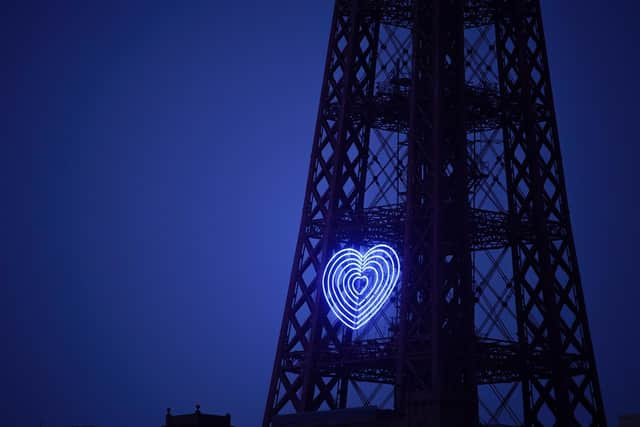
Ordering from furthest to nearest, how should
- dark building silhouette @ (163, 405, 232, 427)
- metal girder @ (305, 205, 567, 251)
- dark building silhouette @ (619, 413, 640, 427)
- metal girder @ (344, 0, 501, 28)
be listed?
metal girder @ (344, 0, 501, 28)
metal girder @ (305, 205, 567, 251)
dark building silhouette @ (163, 405, 232, 427)
dark building silhouette @ (619, 413, 640, 427)

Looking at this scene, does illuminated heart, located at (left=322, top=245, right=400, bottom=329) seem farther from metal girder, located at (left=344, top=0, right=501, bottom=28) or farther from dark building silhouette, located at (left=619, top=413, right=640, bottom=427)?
metal girder, located at (left=344, top=0, right=501, bottom=28)

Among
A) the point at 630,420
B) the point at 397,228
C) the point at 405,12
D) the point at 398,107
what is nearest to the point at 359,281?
the point at 397,228

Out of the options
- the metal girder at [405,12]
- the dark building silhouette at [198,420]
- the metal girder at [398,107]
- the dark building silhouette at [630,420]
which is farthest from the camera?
the metal girder at [405,12]

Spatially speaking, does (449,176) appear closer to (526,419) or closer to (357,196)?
(357,196)

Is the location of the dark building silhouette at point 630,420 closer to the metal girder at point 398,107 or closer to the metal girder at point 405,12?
the metal girder at point 398,107

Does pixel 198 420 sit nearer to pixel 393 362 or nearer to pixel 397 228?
pixel 393 362

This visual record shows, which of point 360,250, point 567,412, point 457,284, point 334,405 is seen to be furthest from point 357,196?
point 567,412
